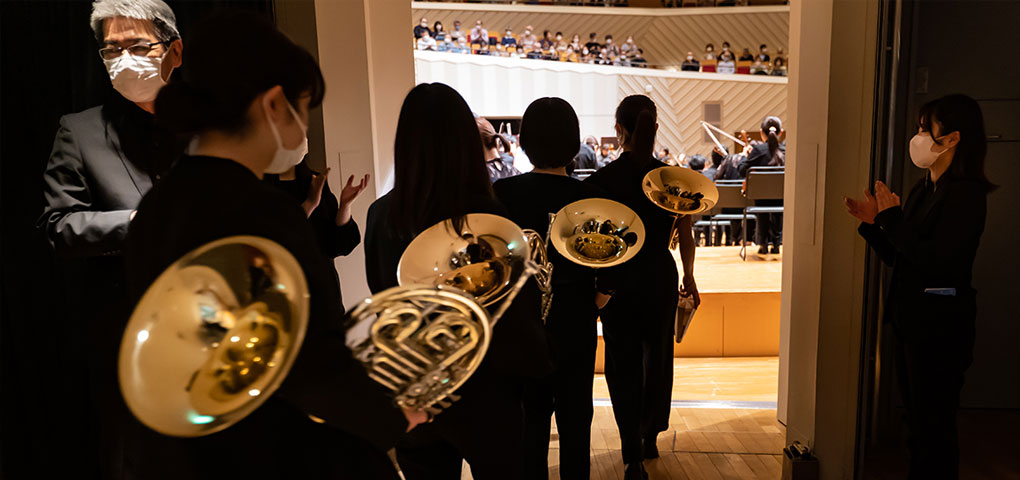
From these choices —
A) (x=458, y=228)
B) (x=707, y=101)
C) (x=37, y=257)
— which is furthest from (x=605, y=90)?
(x=458, y=228)

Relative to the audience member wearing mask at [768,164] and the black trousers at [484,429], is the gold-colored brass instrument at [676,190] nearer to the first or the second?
the black trousers at [484,429]

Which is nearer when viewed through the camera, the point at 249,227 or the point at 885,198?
the point at 249,227

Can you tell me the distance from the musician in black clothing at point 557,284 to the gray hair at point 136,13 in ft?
3.36

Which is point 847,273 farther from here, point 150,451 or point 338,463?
point 150,451

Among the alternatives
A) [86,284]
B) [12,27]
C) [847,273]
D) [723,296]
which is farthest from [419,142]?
[723,296]

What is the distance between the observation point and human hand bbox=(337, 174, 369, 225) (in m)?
1.92

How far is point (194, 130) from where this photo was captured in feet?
2.82

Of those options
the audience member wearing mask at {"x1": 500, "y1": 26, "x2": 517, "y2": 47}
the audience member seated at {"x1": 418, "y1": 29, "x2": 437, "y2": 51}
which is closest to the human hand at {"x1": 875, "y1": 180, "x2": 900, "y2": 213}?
the audience member seated at {"x1": 418, "y1": 29, "x2": 437, "y2": 51}

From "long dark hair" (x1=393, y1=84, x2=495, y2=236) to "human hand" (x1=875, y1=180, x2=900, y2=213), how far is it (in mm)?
1298

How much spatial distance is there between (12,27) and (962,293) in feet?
9.97

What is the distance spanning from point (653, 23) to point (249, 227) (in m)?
17.2

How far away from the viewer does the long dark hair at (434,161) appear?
1398 millimetres

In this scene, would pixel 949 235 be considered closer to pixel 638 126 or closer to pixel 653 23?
pixel 638 126

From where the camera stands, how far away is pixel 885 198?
1.91 meters
